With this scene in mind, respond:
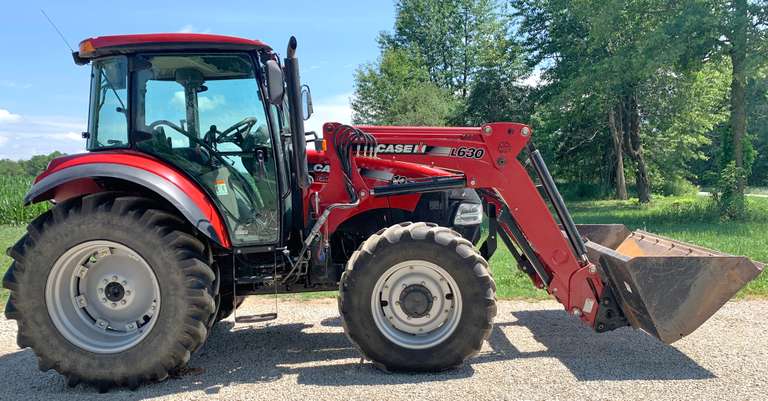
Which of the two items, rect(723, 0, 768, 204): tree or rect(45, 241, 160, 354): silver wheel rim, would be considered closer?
rect(45, 241, 160, 354): silver wheel rim

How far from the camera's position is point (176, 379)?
167 inches

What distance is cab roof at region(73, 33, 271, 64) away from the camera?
4.23m

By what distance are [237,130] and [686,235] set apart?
1084cm

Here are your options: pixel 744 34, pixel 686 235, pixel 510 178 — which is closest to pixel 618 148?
pixel 744 34

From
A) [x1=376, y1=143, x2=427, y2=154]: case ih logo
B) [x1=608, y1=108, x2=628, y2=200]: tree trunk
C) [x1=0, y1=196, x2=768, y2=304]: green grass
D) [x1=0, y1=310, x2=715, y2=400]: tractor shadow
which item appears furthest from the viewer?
[x1=608, y1=108, x2=628, y2=200]: tree trunk

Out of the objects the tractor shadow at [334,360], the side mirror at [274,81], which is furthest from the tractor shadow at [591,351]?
the side mirror at [274,81]

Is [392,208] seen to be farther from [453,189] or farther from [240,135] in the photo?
[240,135]

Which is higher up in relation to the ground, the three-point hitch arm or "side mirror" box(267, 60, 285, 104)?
"side mirror" box(267, 60, 285, 104)

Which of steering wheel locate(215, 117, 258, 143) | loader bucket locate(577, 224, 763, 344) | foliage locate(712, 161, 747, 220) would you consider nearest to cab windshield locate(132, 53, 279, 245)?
steering wheel locate(215, 117, 258, 143)

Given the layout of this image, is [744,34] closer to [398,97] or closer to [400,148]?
[400,148]

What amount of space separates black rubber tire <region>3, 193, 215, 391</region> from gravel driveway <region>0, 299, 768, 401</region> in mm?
185

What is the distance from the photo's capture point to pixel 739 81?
574 inches

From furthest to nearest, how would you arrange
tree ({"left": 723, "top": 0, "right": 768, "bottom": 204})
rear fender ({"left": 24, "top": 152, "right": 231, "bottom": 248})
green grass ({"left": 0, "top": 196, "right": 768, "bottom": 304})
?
1. tree ({"left": 723, "top": 0, "right": 768, "bottom": 204})
2. green grass ({"left": 0, "top": 196, "right": 768, "bottom": 304})
3. rear fender ({"left": 24, "top": 152, "right": 231, "bottom": 248})

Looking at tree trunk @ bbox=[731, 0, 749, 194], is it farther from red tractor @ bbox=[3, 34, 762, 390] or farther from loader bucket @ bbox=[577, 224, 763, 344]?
red tractor @ bbox=[3, 34, 762, 390]
